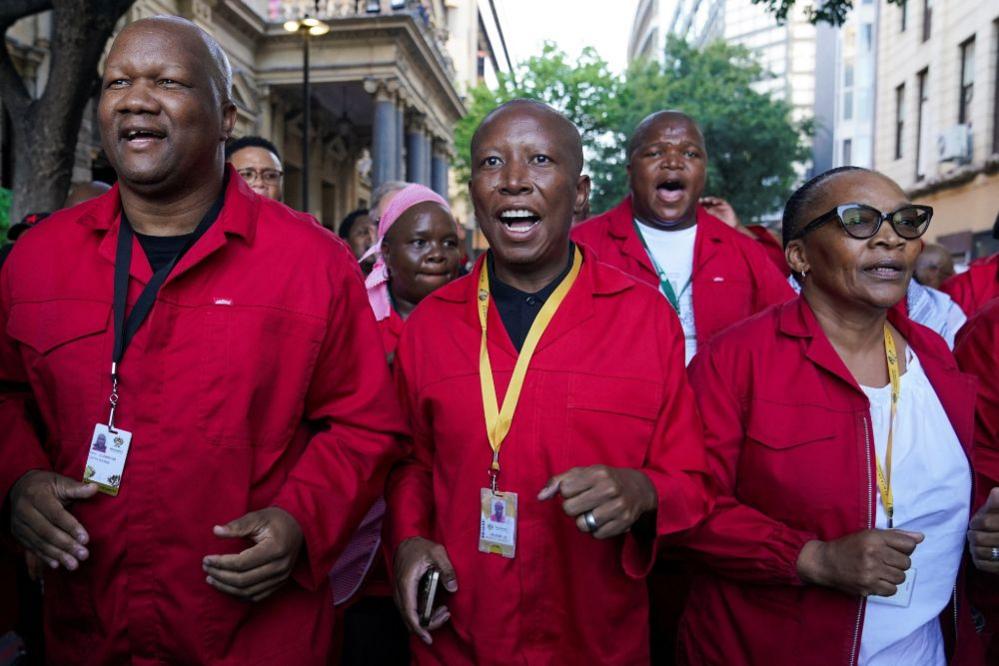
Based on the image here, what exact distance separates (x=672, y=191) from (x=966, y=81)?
20.3 m

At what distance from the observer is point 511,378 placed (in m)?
2.41

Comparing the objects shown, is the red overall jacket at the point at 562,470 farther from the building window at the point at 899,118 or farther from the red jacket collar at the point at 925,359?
the building window at the point at 899,118

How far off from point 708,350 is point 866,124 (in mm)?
42428

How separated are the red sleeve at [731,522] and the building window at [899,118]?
2651 cm

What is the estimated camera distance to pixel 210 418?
219cm

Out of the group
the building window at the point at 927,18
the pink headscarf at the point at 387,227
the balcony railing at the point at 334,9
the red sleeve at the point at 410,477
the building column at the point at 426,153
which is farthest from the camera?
the building column at the point at 426,153

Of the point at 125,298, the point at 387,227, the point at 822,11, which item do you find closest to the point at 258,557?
the point at 125,298

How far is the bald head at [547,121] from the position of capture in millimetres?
2617

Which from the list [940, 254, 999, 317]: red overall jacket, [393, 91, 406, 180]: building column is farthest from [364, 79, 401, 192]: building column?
[940, 254, 999, 317]: red overall jacket

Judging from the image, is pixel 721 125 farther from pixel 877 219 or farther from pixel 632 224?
pixel 877 219

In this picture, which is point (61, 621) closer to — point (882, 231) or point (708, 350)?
point (708, 350)

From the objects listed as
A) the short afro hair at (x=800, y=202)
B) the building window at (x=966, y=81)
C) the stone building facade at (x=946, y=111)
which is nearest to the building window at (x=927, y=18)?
the stone building facade at (x=946, y=111)

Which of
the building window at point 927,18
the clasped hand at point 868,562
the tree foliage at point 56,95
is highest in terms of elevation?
the building window at point 927,18

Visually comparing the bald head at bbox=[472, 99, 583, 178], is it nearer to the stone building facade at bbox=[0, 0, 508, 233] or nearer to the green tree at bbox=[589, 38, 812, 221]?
the stone building facade at bbox=[0, 0, 508, 233]
